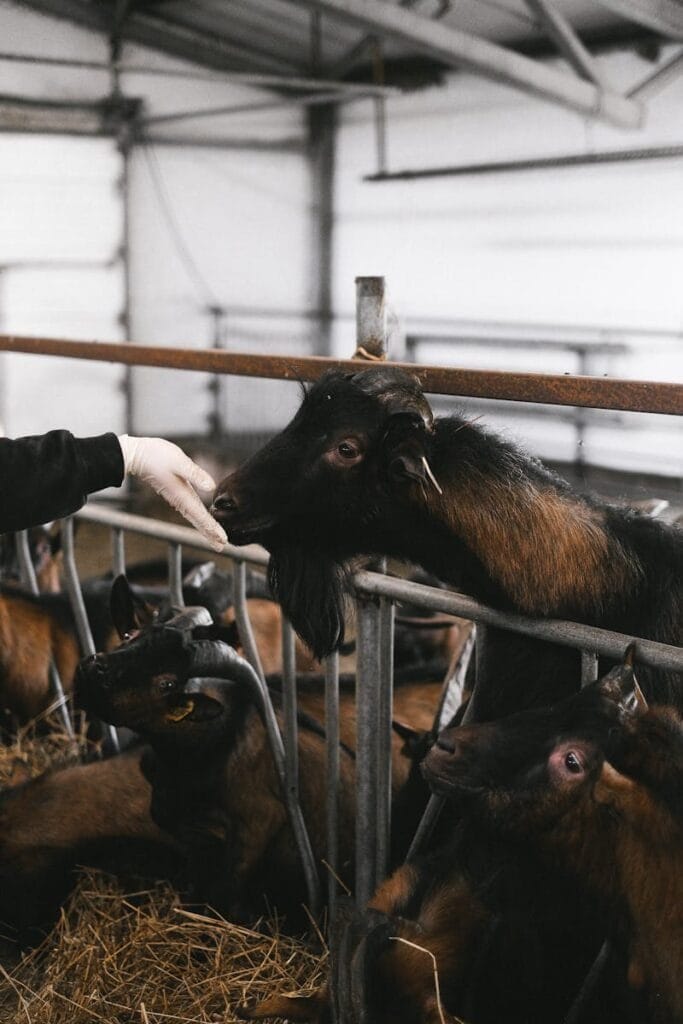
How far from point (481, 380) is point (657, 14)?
8.26 metres

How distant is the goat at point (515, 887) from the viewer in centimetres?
224

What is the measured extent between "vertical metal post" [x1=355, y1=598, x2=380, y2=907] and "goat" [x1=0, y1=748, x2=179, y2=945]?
784 mm

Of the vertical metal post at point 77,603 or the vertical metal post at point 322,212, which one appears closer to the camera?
the vertical metal post at point 77,603

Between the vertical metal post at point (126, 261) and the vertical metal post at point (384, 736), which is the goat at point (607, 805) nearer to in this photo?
the vertical metal post at point (384, 736)

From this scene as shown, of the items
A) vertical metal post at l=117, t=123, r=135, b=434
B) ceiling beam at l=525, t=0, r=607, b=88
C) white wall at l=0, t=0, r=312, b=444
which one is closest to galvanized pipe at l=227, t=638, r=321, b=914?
ceiling beam at l=525, t=0, r=607, b=88

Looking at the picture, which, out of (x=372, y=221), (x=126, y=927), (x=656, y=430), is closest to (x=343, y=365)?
(x=126, y=927)

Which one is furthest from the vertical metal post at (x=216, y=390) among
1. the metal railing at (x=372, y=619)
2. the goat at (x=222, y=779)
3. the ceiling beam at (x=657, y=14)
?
the goat at (x=222, y=779)

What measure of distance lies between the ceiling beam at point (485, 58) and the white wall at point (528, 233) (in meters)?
0.65

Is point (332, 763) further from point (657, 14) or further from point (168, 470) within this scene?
point (657, 14)

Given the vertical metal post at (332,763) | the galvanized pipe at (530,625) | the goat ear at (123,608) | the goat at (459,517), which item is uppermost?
the goat at (459,517)

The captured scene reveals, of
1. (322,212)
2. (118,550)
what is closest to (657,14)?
(322,212)

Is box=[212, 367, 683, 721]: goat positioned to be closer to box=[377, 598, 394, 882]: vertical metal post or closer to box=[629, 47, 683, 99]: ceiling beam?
box=[377, 598, 394, 882]: vertical metal post

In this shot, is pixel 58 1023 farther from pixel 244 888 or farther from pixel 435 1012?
pixel 435 1012

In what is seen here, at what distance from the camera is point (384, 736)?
3.06 m
